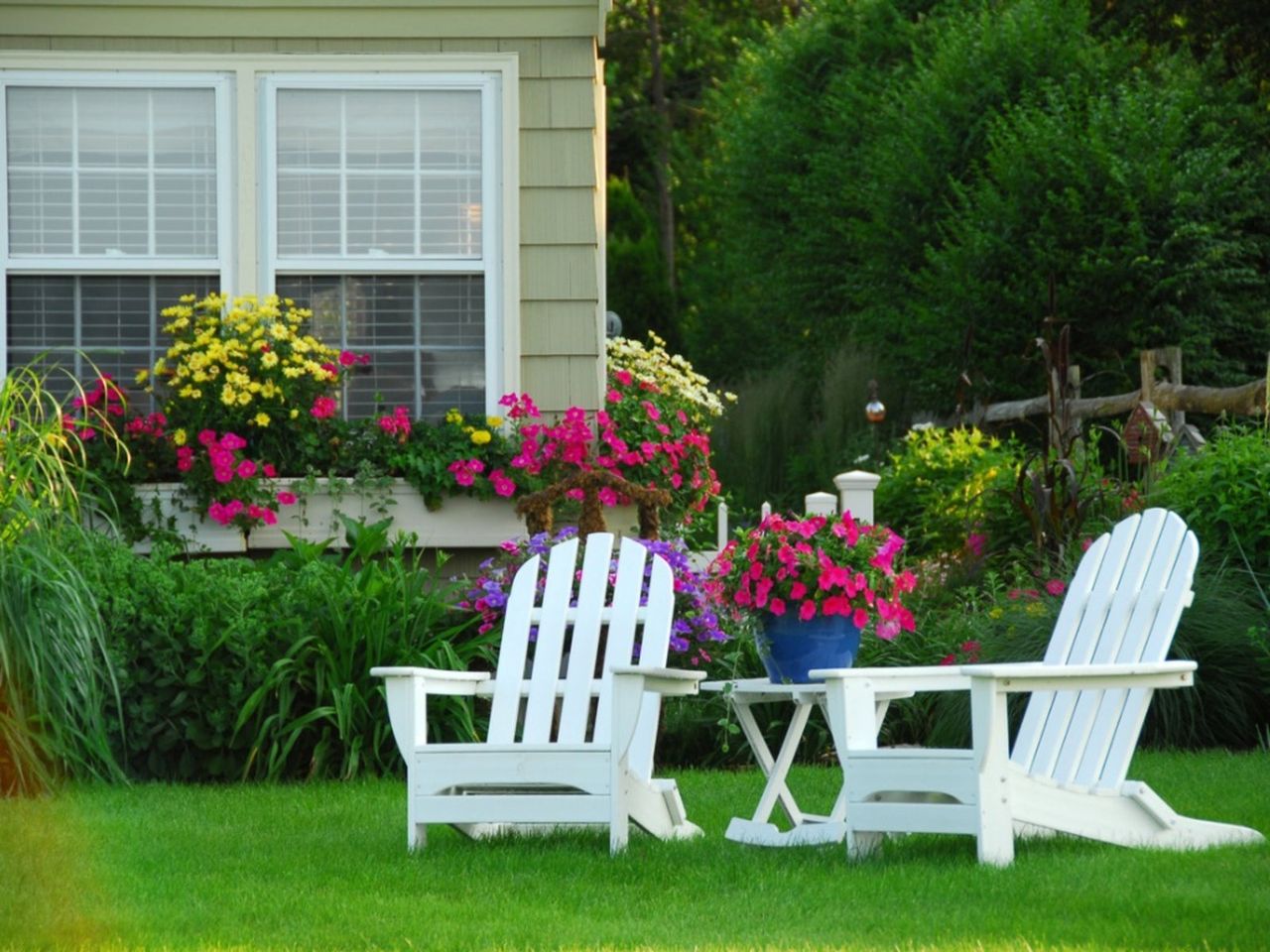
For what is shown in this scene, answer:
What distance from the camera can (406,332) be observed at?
23.8ft

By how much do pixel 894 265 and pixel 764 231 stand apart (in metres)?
2.97

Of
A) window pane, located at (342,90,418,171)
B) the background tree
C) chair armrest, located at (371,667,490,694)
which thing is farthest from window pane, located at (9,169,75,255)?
the background tree

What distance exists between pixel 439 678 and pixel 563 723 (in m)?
0.45

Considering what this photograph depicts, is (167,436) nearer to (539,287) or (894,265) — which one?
(539,287)

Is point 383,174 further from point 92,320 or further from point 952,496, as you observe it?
point 952,496

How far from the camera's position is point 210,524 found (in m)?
6.99

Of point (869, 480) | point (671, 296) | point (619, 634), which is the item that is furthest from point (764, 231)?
Result: point (619, 634)

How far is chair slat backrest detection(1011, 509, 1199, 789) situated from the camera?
15.1ft

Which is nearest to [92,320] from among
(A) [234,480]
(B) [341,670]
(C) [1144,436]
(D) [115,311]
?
(D) [115,311]

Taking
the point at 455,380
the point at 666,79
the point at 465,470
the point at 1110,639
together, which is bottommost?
the point at 1110,639

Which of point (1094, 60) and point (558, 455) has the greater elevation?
point (1094, 60)

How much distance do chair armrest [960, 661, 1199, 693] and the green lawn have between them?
1.26 ft

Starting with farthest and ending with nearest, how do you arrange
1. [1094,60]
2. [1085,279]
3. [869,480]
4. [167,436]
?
[1094,60]
[1085,279]
[869,480]
[167,436]

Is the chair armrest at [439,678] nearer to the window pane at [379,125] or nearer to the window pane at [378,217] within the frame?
the window pane at [378,217]
